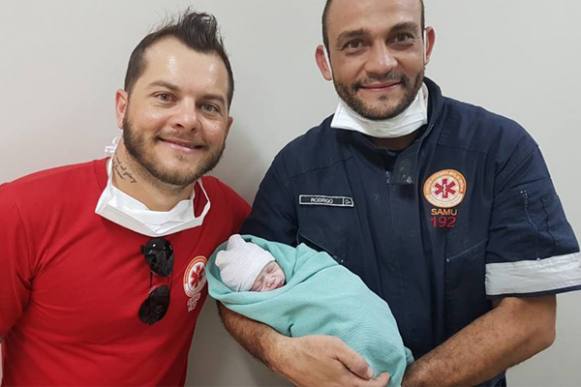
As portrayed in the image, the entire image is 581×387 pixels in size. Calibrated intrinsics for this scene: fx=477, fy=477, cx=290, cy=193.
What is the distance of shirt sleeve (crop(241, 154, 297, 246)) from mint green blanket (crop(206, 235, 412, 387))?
11 centimetres

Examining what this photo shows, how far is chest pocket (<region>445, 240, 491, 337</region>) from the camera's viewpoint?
1.18 m

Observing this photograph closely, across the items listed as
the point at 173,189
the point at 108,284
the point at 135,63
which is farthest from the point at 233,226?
the point at 135,63

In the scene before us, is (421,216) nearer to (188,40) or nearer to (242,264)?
(242,264)

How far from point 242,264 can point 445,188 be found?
0.55 m

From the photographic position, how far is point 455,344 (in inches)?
44.8

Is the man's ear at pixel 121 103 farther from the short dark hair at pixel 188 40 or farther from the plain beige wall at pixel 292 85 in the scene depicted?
the plain beige wall at pixel 292 85

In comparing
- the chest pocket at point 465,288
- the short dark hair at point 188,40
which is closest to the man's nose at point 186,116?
the short dark hair at point 188,40

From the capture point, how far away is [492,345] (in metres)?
1.11

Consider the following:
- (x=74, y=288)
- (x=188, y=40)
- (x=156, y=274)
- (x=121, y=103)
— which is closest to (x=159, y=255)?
(x=156, y=274)

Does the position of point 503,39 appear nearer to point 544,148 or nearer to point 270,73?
point 544,148

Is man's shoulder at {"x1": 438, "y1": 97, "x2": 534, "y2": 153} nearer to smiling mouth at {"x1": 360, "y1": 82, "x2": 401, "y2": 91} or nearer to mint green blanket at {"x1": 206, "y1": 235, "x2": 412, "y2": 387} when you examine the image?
smiling mouth at {"x1": 360, "y1": 82, "x2": 401, "y2": 91}

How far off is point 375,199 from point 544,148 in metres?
0.75

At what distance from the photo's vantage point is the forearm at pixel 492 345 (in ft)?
3.64

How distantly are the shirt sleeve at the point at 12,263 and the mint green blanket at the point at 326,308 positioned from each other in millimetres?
433
